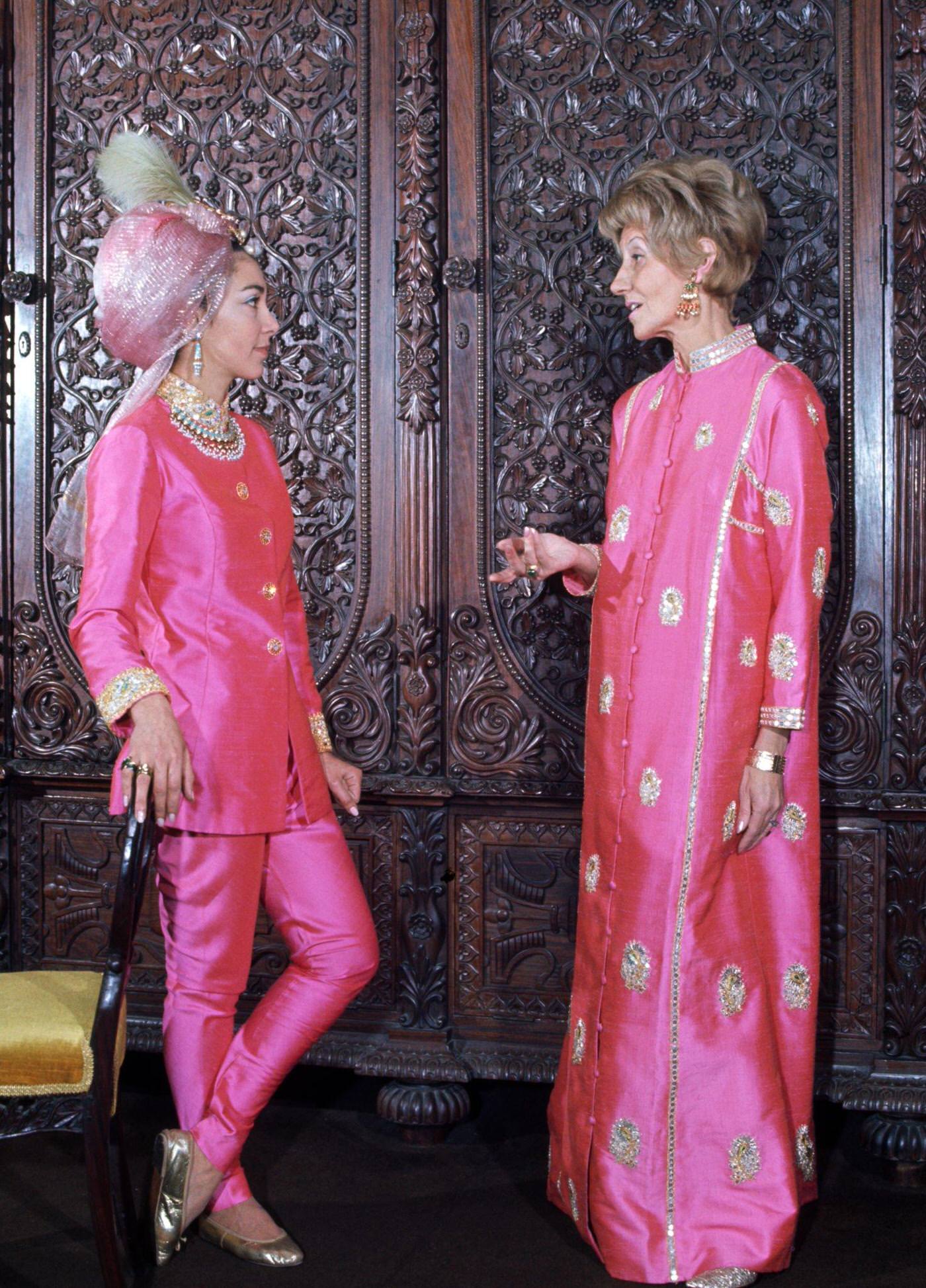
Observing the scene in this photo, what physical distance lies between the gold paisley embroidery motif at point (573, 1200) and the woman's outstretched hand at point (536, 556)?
1151 mm

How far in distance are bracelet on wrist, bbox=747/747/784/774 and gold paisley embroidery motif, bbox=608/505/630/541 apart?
0.49 metres

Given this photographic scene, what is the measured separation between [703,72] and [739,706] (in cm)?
158

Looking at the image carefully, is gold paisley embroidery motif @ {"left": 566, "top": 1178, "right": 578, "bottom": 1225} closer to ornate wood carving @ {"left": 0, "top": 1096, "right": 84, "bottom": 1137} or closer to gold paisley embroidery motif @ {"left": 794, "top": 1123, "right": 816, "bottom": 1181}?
gold paisley embroidery motif @ {"left": 794, "top": 1123, "right": 816, "bottom": 1181}

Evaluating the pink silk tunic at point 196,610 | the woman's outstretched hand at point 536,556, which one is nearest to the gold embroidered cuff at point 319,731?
the pink silk tunic at point 196,610

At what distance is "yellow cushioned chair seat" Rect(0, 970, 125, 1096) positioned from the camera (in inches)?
78.0

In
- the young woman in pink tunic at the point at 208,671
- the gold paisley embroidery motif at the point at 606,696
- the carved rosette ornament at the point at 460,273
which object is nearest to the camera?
the young woman in pink tunic at the point at 208,671

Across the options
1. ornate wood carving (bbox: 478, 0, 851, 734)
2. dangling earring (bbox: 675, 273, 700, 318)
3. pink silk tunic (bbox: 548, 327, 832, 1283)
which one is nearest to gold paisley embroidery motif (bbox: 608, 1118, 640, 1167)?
pink silk tunic (bbox: 548, 327, 832, 1283)

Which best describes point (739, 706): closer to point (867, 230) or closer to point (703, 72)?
point (867, 230)

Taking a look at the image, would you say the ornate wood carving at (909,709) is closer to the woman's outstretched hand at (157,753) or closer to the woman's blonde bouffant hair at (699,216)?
the woman's blonde bouffant hair at (699,216)

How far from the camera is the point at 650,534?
233 centimetres

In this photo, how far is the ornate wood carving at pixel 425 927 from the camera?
3.00 meters

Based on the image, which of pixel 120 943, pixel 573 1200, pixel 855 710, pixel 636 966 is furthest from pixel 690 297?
pixel 573 1200

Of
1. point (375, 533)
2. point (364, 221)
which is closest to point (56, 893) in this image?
point (375, 533)

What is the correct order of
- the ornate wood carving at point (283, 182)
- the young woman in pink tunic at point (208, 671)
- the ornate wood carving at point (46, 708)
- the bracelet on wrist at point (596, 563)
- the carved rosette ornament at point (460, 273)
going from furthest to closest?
the ornate wood carving at point (46, 708) < the ornate wood carving at point (283, 182) < the carved rosette ornament at point (460, 273) < the bracelet on wrist at point (596, 563) < the young woman in pink tunic at point (208, 671)
